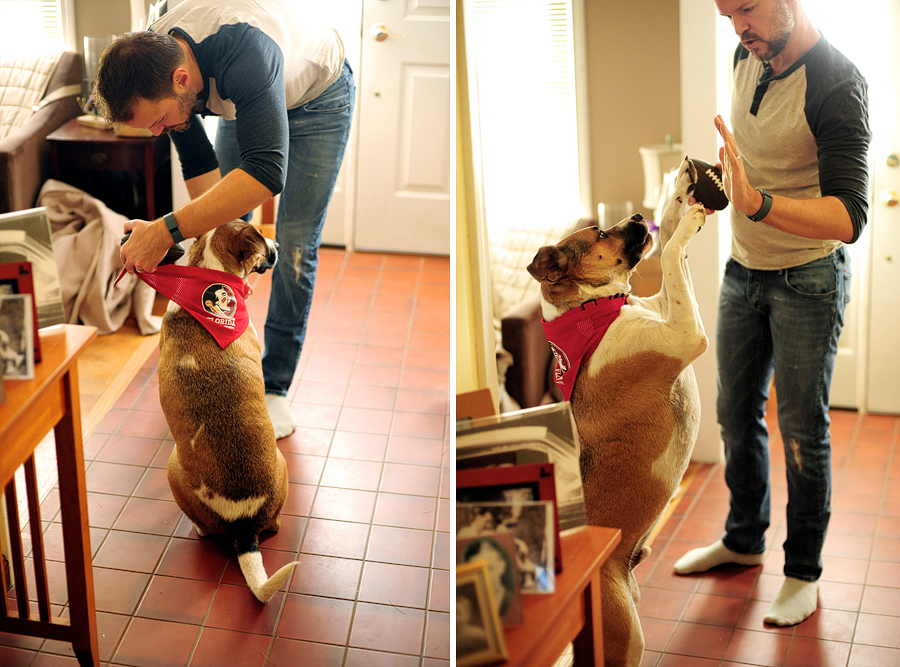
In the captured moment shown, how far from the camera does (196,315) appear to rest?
1.91 meters

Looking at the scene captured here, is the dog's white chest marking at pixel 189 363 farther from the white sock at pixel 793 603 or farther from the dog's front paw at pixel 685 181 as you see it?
the white sock at pixel 793 603

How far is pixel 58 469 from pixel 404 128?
3407mm

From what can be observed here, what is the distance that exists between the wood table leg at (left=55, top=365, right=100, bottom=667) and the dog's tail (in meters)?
0.37

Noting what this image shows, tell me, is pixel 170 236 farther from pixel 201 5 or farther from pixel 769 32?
pixel 769 32

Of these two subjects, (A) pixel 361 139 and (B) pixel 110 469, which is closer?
(B) pixel 110 469

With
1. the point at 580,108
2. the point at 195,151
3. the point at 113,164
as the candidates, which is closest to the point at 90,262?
the point at 113,164

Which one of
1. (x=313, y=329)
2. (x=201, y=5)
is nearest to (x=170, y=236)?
(x=201, y=5)

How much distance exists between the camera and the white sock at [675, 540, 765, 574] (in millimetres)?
2365

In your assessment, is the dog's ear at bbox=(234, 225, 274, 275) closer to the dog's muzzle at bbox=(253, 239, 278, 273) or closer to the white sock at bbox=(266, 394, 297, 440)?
the dog's muzzle at bbox=(253, 239, 278, 273)

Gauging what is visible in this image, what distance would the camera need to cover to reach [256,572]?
77.4 inches

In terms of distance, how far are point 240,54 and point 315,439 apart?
4.38ft


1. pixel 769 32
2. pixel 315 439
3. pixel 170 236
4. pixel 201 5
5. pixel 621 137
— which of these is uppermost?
pixel 201 5

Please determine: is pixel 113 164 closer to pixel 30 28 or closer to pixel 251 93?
pixel 30 28

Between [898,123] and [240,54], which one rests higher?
[240,54]
